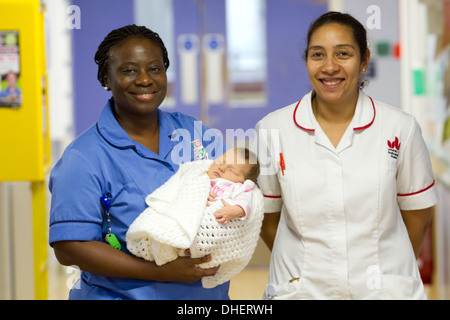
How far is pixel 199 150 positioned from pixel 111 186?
272mm

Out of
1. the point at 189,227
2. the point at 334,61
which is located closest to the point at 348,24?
the point at 334,61

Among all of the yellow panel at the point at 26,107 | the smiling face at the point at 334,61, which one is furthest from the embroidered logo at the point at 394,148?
the yellow panel at the point at 26,107

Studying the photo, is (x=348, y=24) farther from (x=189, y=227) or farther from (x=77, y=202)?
(x=77, y=202)

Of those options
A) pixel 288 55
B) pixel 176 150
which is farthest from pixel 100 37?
pixel 288 55

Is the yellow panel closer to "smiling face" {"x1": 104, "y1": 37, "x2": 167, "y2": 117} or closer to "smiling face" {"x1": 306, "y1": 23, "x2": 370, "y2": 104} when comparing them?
"smiling face" {"x1": 104, "y1": 37, "x2": 167, "y2": 117}

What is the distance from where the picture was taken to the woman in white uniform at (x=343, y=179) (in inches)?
63.4

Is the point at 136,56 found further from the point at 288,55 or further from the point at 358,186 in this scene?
the point at 288,55

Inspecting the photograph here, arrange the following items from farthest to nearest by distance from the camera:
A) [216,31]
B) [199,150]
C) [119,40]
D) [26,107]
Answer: [216,31]
[26,107]
[199,150]
[119,40]

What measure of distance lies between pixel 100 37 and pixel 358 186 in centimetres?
76

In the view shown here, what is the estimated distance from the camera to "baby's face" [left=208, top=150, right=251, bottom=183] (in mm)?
1616

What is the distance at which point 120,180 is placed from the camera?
1557 mm

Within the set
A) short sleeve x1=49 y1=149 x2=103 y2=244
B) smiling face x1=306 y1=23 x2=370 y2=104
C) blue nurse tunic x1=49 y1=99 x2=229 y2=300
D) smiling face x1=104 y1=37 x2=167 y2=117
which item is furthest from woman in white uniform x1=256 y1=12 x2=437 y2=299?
short sleeve x1=49 y1=149 x2=103 y2=244

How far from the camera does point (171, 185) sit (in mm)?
1552

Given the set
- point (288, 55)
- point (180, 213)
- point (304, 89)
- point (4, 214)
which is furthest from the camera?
point (288, 55)
